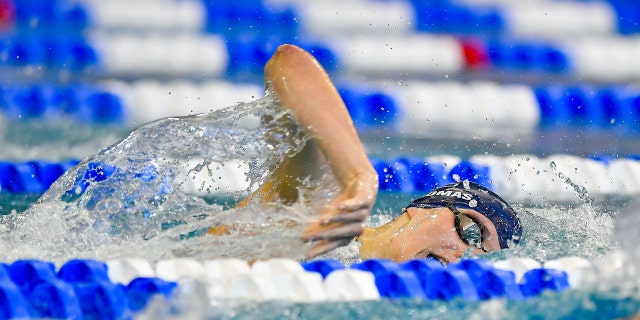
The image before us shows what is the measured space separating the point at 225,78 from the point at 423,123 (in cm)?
91

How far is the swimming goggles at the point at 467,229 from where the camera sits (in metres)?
2.12

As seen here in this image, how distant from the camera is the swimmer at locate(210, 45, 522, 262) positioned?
1.70m

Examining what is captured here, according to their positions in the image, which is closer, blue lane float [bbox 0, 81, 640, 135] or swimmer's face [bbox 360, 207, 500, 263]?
swimmer's face [bbox 360, 207, 500, 263]

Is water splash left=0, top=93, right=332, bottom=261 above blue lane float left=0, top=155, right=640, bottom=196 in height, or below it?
above

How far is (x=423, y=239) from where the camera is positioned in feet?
6.88

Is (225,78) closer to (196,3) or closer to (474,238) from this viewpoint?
(196,3)

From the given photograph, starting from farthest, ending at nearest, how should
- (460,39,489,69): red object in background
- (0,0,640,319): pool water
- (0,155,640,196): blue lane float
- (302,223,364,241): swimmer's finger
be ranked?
(460,39,489,69): red object in background, (0,155,640,196): blue lane float, (0,0,640,319): pool water, (302,223,364,241): swimmer's finger

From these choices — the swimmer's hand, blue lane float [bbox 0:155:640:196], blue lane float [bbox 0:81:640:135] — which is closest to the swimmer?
the swimmer's hand

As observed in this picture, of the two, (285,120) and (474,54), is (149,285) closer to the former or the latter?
(285,120)

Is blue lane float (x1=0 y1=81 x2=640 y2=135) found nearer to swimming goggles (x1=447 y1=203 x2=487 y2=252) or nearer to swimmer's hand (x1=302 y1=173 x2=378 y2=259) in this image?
swimming goggles (x1=447 y1=203 x2=487 y2=252)

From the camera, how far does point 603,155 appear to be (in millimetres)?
3381

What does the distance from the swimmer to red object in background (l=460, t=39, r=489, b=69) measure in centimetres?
213

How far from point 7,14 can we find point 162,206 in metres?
2.94

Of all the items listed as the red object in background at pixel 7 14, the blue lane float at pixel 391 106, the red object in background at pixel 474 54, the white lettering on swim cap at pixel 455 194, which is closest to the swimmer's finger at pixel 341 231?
the white lettering on swim cap at pixel 455 194
